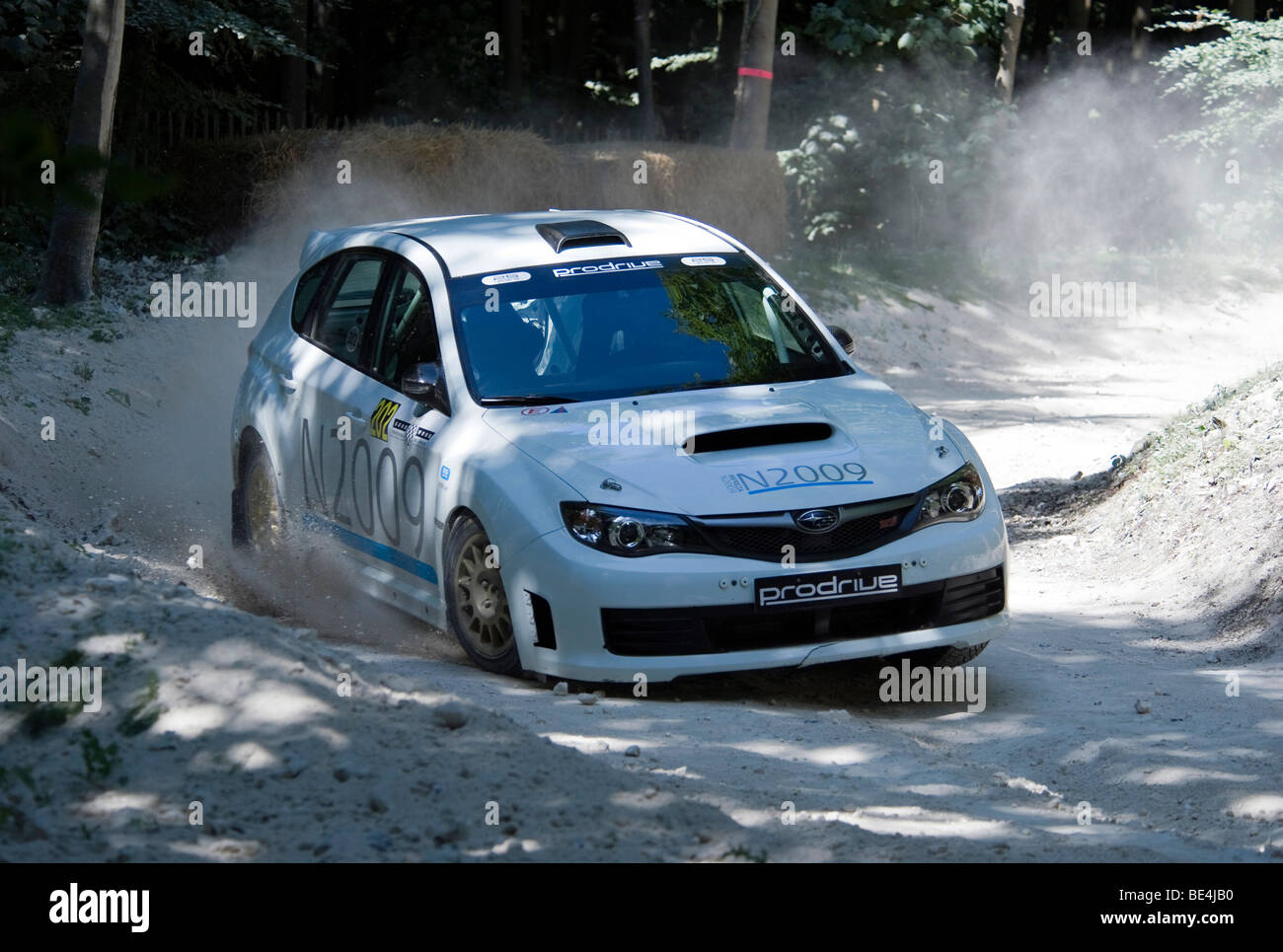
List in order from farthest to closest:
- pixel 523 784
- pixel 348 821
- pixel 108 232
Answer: pixel 108 232
pixel 523 784
pixel 348 821

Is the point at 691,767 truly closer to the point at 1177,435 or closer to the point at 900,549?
the point at 900,549

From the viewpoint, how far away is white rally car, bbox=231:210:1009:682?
6.23 metres

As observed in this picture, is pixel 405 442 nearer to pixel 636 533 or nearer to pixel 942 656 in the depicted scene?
pixel 636 533

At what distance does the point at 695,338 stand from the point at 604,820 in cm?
357

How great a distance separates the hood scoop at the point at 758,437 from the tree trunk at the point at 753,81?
1708 centimetres

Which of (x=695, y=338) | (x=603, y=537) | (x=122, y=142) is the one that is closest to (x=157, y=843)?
(x=603, y=537)

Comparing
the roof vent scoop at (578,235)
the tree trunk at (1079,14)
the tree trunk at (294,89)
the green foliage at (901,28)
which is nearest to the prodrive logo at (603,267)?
the roof vent scoop at (578,235)

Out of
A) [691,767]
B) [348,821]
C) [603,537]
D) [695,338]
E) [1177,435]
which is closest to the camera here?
[348,821]

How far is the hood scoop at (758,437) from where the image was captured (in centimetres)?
654

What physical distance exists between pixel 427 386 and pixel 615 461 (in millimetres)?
1220

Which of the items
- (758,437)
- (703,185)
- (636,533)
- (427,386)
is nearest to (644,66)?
(703,185)

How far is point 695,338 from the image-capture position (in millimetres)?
7504

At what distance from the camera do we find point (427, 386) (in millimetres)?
7230
